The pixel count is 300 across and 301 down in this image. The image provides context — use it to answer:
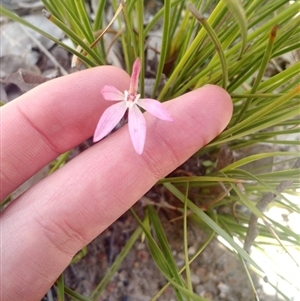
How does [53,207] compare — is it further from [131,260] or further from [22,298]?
[131,260]

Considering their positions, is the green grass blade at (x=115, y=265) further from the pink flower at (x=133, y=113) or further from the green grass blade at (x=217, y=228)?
the pink flower at (x=133, y=113)

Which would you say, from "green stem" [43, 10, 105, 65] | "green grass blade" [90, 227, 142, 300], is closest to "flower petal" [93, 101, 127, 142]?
"green stem" [43, 10, 105, 65]

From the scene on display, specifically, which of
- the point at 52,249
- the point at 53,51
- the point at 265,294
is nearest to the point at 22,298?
the point at 52,249

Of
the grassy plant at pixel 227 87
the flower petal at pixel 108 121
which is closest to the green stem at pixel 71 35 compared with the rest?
the grassy plant at pixel 227 87

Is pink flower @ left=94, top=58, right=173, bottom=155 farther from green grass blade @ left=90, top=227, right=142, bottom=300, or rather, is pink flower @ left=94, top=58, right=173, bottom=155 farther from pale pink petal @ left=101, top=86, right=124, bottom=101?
green grass blade @ left=90, top=227, right=142, bottom=300

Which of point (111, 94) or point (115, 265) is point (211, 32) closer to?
point (111, 94)

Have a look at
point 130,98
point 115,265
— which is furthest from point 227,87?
point 115,265

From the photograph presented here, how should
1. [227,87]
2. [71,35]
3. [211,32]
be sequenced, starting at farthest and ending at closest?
[227,87] < [71,35] < [211,32]

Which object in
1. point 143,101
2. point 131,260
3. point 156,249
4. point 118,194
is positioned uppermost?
point 143,101
